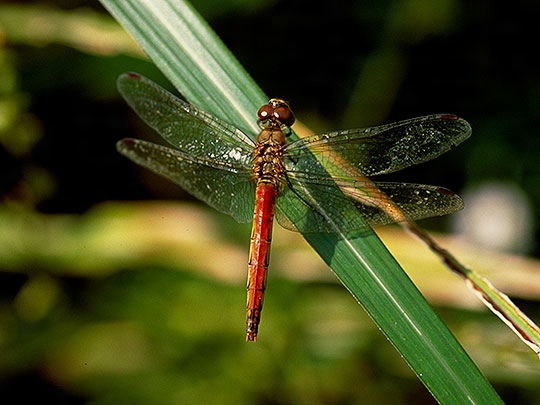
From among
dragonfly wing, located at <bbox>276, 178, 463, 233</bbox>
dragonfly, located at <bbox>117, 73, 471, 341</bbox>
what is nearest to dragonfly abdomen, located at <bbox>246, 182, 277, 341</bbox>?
dragonfly, located at <bbox>117, 73, 471, 341</bbox>

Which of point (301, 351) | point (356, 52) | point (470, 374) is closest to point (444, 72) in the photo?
point (356, 52)

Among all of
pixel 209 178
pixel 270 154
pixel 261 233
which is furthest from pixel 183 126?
pixel 261 233

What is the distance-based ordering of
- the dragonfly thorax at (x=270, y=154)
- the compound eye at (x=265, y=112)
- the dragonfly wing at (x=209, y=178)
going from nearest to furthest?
1. the compound eye at (x=265, y=112)
2. the dragonfly thorax at (x=270, y=154)
3. the dragonfly wing at (x=209, y=178)

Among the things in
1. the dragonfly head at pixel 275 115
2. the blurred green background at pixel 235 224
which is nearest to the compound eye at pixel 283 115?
the dragonfly head at pixel 275 115

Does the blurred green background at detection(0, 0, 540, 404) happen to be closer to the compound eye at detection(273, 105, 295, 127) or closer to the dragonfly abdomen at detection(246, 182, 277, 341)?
the dragonfly abdomen at detection(246, 182, 277, 341)

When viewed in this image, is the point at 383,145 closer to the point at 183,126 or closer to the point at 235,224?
the point at 183,126

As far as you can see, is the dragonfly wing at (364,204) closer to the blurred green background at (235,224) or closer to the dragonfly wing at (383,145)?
the dragonfly wing at (383,145)
